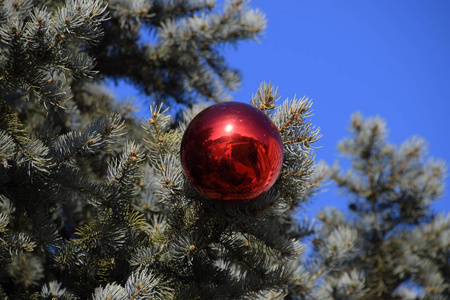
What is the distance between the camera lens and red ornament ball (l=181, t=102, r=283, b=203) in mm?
1199

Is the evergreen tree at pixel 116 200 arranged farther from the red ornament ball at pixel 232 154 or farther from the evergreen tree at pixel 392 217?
the evergreen tree at pixel 392 217

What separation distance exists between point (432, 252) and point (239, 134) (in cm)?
190

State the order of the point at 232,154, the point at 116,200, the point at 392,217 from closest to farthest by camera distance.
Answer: the point at 232,154, the point at 116,200, the point at 392,217

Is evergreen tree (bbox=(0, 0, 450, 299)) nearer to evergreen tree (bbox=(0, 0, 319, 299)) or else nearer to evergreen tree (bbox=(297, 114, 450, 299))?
evergreen tree (bbox=(0, 0, 319, 299))

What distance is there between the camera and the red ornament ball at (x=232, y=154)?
1199 mm

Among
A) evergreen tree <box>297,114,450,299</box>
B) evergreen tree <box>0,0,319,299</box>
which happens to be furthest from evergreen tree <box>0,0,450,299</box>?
evergreen tree <box>297,114,450,299</box>

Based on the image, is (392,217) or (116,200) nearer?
(116,200)

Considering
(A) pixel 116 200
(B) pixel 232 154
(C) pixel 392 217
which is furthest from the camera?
(C) pixel 392 217

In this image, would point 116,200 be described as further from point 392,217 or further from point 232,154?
point 392,217

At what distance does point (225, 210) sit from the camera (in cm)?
133

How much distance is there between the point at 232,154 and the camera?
3.92 feet

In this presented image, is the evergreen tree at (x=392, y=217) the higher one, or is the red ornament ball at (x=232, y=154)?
the evergreen tree at (x=392, y=217)

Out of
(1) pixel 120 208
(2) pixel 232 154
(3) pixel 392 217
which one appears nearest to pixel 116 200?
(1) pixel 120 208

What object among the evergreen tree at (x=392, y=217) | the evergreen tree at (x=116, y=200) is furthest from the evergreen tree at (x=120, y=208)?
the evergreen tree at (x=392, y=217)
